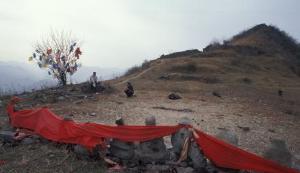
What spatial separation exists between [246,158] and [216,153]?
0.71 meters

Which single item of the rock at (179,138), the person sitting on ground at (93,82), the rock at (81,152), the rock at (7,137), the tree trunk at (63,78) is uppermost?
the tree trunk at (63,78)

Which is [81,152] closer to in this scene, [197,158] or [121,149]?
[121,149]

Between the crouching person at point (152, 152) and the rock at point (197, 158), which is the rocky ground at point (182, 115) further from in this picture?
the rock at point (197, 158)

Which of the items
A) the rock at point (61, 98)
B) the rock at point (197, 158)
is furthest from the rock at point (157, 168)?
the rock at point (61, 98)

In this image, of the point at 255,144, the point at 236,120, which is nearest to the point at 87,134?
the point at 255,144

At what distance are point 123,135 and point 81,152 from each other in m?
1.48

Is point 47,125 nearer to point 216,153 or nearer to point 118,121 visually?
point 118,121

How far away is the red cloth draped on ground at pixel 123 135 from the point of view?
9320 millimetres

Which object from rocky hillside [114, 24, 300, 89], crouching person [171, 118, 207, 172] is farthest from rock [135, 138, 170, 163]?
rocky hillside [114, 24, 300, 89]

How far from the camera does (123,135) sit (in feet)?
36.0

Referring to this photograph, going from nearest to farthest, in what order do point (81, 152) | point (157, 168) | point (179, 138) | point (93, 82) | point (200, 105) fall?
point (157, 168) → point (179, 138) → point (81, 152) → point (200, 105) → point (93, 82)

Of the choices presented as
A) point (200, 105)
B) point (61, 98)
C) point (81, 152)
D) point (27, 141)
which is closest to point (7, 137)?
point (27, 141)

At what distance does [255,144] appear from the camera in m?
15.1

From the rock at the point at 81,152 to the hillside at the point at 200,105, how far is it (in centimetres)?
21
